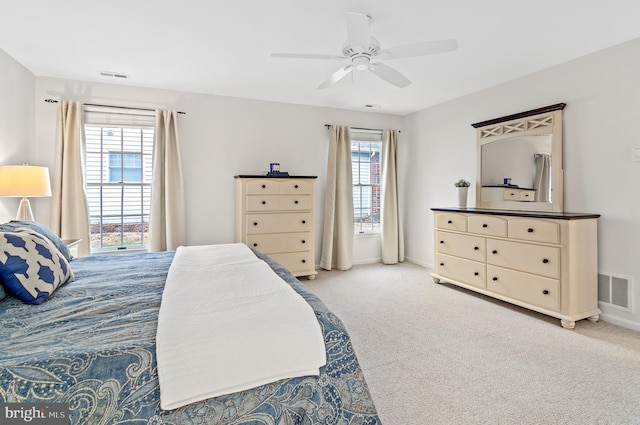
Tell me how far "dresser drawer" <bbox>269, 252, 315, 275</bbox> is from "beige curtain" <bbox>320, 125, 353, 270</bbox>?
55 cm

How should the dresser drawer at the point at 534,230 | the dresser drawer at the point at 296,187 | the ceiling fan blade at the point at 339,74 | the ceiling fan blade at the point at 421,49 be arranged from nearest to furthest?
the ceiling fan blade at the point at 421,49 → the ceiling fan blade at the point at 339,74 → the dresser drawer at the point at 534,230 → the dresser drawer at the point at 296,187

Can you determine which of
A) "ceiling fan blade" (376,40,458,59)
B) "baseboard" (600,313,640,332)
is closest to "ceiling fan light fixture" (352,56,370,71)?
"ceiling fan blade" (376,40,458,59)

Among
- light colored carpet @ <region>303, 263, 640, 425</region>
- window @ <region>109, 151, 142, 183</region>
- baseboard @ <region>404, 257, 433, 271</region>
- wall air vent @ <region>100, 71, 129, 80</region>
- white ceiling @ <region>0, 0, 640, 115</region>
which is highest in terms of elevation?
wall air vent @ <region>100, 71, 129, 80</region>

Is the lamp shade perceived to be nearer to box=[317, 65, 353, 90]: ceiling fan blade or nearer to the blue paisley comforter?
the blue paisley comforter

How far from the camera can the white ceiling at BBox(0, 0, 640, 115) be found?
2283mm

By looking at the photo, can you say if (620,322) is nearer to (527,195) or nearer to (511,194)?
(527,195)

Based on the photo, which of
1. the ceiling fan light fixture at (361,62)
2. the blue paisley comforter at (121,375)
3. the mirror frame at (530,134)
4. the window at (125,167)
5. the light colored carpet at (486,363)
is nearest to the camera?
the blue paisley comforter at (121,375)

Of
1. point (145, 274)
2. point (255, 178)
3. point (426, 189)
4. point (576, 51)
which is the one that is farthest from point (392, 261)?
point (145, 274)

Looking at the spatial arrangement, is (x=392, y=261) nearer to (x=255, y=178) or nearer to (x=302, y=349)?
(x=255, y=178)

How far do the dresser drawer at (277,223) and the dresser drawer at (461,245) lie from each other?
5.68 ft

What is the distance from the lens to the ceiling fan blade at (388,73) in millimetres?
2576

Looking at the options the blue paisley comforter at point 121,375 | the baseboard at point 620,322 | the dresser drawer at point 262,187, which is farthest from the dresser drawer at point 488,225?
the blue paisley comforter at point 121,375

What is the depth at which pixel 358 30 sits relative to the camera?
208 cm

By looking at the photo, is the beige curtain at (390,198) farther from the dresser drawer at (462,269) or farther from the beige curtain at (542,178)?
the beige curtain at (542,178)
